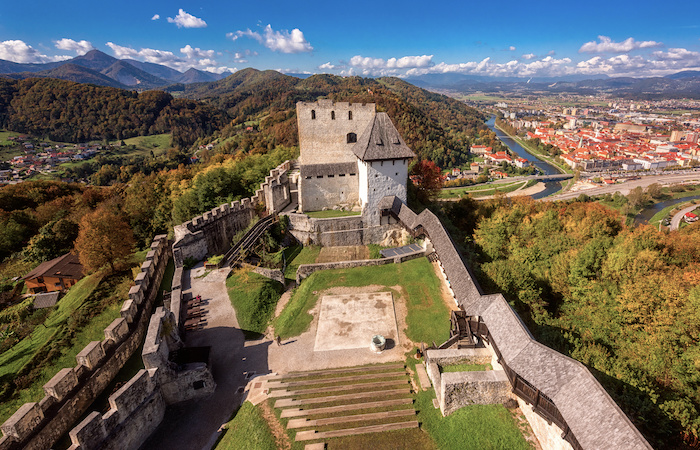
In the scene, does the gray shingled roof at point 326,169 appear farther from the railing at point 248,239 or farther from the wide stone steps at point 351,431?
the wide stone steps at point 351,431

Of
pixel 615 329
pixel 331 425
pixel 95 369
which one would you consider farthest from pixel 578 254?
pixel 95 369

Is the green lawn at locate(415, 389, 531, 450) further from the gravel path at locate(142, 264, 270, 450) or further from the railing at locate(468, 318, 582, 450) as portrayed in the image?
the gravel path at locate(142, 264, 270, 450)

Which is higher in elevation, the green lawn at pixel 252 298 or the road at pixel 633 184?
the green lawn at pixel 252 298

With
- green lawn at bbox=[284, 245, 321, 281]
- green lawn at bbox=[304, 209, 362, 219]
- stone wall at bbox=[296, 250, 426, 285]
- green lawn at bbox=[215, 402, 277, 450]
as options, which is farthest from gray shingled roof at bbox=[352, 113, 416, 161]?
green lawn at bbox=[215, 402, 277, 450]

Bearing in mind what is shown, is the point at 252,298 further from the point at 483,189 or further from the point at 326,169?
the point at 483,189

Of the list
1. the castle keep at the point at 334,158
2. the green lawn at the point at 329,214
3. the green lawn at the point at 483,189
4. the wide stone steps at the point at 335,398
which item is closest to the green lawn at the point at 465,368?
the wide stone steps at the point at 335,398
